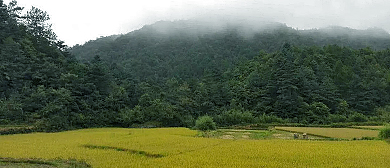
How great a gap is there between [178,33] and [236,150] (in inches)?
3065

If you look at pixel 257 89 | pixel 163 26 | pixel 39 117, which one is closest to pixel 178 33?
pixel 163 26

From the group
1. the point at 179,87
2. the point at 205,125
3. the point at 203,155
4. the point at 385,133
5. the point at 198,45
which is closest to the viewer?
the point at 203,155

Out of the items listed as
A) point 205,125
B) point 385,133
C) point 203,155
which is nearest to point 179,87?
point 205,125

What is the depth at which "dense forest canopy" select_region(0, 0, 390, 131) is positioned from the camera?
105 feet

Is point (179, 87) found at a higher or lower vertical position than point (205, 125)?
higher

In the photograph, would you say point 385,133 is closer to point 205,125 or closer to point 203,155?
point 203,155

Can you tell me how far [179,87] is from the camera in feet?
143

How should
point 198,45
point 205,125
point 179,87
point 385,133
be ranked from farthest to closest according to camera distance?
point 198,45, point 179,87, point 205,125, point 385,133

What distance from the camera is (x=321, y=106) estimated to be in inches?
1503

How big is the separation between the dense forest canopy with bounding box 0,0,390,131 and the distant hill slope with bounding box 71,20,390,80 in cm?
61

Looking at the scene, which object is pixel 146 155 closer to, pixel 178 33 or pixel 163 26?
pixel 178 33

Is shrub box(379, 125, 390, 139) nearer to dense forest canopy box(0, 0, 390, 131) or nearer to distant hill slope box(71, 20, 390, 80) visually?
dense forest canopy box(0, 0, 390, 131)

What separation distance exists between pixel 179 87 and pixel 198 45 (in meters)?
30.3

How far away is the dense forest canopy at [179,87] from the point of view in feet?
105
